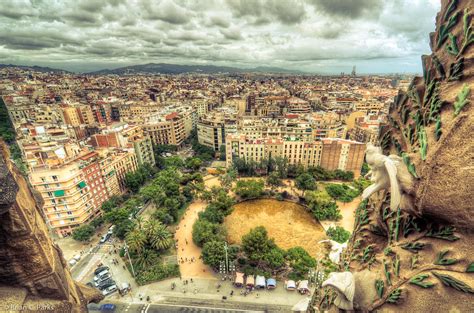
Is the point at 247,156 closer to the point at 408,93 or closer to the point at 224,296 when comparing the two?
the point at 224,296

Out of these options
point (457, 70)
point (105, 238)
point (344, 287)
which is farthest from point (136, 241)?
point (457, 70)

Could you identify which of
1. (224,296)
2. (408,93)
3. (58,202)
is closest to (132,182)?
(58,202)

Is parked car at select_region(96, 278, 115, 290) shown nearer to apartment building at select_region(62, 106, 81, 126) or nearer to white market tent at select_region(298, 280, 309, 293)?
white market tent at select_region(298, 280, 309, 293)

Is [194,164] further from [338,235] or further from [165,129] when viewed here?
[338,235]

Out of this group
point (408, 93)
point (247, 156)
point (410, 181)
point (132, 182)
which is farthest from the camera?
point (247, 156)

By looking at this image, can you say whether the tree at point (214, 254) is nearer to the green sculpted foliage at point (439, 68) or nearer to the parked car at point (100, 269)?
the parked car at point (100, 269)

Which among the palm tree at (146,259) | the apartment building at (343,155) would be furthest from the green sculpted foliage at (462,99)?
the apartment building at (343,155)

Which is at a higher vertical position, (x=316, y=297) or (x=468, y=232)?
(x=468, y=232)

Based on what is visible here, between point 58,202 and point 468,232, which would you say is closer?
point 468,232
